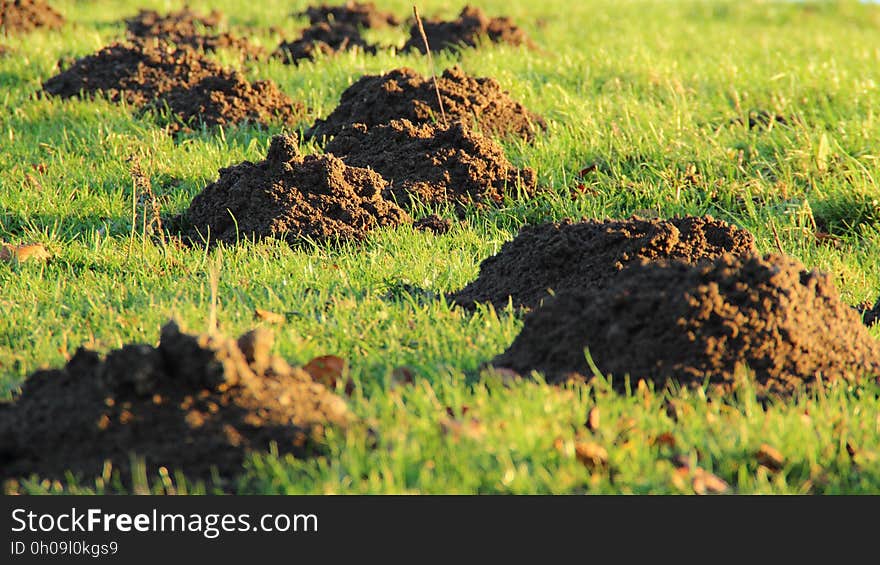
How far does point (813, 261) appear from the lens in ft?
20.0

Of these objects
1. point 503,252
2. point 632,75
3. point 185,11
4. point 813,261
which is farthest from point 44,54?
point 813,261

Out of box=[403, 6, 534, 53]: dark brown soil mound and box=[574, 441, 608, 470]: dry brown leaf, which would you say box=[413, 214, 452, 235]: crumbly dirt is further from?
box=[403, 6, 534, 53]: dark brown soil mound

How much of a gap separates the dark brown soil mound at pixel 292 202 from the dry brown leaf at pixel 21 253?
94 centimetres

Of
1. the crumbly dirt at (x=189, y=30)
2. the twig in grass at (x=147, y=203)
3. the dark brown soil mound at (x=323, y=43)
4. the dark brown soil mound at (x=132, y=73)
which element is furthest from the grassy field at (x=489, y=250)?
the crumbly dirt at (x=189, y=30)

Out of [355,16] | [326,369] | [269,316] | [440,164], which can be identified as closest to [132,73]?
[440,164]

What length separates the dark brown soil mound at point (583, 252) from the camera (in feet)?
15.9

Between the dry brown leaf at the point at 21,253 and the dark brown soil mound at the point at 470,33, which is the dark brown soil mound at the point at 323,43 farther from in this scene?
the dry brown leaf at the point at 21,253

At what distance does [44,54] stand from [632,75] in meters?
5.81

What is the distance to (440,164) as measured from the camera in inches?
275

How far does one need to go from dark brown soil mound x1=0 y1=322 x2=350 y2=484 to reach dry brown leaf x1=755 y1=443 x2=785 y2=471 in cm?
138

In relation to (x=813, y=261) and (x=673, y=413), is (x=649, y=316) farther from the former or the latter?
(x=813, y=261)

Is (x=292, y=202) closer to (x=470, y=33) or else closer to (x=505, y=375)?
(x=505, y=375)

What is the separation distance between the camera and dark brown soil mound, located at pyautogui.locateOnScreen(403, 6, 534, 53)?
36.4 feet

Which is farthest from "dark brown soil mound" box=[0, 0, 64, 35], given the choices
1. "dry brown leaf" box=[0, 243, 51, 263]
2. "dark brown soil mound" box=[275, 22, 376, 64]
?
"dry brown leaf" box=[0, 243, 51, 263]
